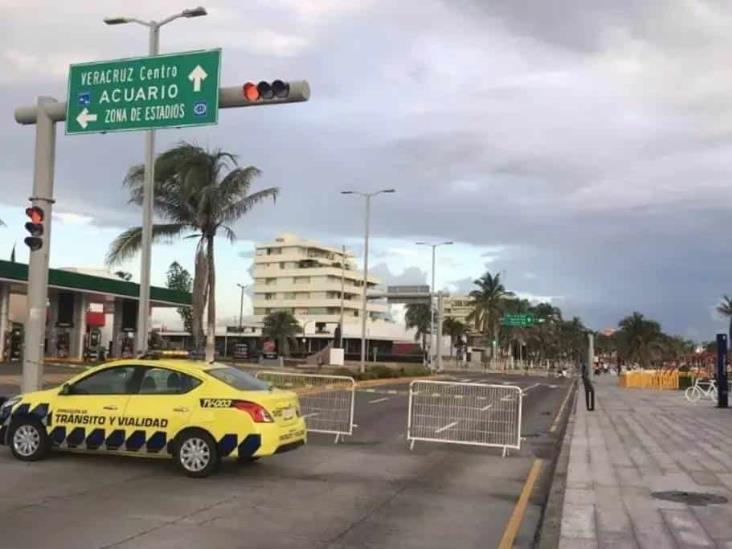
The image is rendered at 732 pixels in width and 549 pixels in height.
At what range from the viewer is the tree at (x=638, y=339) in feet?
355

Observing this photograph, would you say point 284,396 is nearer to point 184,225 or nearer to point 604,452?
point 604,452

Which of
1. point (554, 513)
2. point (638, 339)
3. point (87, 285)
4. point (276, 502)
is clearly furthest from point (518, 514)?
point (638, 339)

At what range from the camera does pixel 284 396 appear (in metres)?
11.1

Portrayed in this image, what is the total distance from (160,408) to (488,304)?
9112cm

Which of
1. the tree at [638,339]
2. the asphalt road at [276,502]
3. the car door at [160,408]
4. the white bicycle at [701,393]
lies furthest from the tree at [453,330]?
the car door at [160,408]

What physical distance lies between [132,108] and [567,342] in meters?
158

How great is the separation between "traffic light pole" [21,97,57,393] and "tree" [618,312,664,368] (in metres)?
101

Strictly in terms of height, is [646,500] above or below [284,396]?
below

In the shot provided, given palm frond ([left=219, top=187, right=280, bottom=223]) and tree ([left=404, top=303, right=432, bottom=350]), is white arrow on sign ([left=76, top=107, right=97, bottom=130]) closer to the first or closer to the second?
palm frond ([left=219, top=187, right=280, bottom=223])

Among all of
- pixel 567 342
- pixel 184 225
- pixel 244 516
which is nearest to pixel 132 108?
pixel 244 516

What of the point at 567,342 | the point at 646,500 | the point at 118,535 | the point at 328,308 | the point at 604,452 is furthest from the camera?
the point at 567,342

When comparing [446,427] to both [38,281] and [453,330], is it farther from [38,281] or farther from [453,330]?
[453,330]

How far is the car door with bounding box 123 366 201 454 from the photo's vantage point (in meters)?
10.6

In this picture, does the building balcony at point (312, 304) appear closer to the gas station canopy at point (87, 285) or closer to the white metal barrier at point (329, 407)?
the gas station canopy at point (87, 285)
